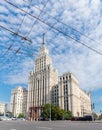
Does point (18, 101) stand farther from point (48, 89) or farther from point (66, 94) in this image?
point (66, 94)

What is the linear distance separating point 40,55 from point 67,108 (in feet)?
137

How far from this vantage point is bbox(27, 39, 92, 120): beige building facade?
11169cm

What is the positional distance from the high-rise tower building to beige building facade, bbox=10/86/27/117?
29.5m

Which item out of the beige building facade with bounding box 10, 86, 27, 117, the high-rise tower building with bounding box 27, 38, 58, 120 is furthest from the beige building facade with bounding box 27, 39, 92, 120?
the beige building facade with bounding box 10, 86, 27, 117

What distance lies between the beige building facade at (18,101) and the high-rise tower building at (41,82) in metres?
29.5

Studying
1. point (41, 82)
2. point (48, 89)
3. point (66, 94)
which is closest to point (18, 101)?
point (41, 82)

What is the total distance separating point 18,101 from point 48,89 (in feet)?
157

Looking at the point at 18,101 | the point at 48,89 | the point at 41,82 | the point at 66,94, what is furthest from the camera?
the point at 18,101

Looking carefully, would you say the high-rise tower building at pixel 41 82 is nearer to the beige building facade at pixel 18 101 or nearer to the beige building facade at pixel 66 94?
the beige building facade at pixel 66 94

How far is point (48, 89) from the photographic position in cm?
11806

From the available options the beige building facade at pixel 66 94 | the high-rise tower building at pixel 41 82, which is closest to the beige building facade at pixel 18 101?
the high-rise tower building at pixel 41 82

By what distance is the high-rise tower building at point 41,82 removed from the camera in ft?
383

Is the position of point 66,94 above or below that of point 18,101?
above

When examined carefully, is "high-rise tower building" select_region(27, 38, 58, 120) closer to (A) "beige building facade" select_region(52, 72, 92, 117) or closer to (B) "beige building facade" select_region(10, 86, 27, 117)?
(A) "beige building facade" select_region(52, 72, 92, 117)
